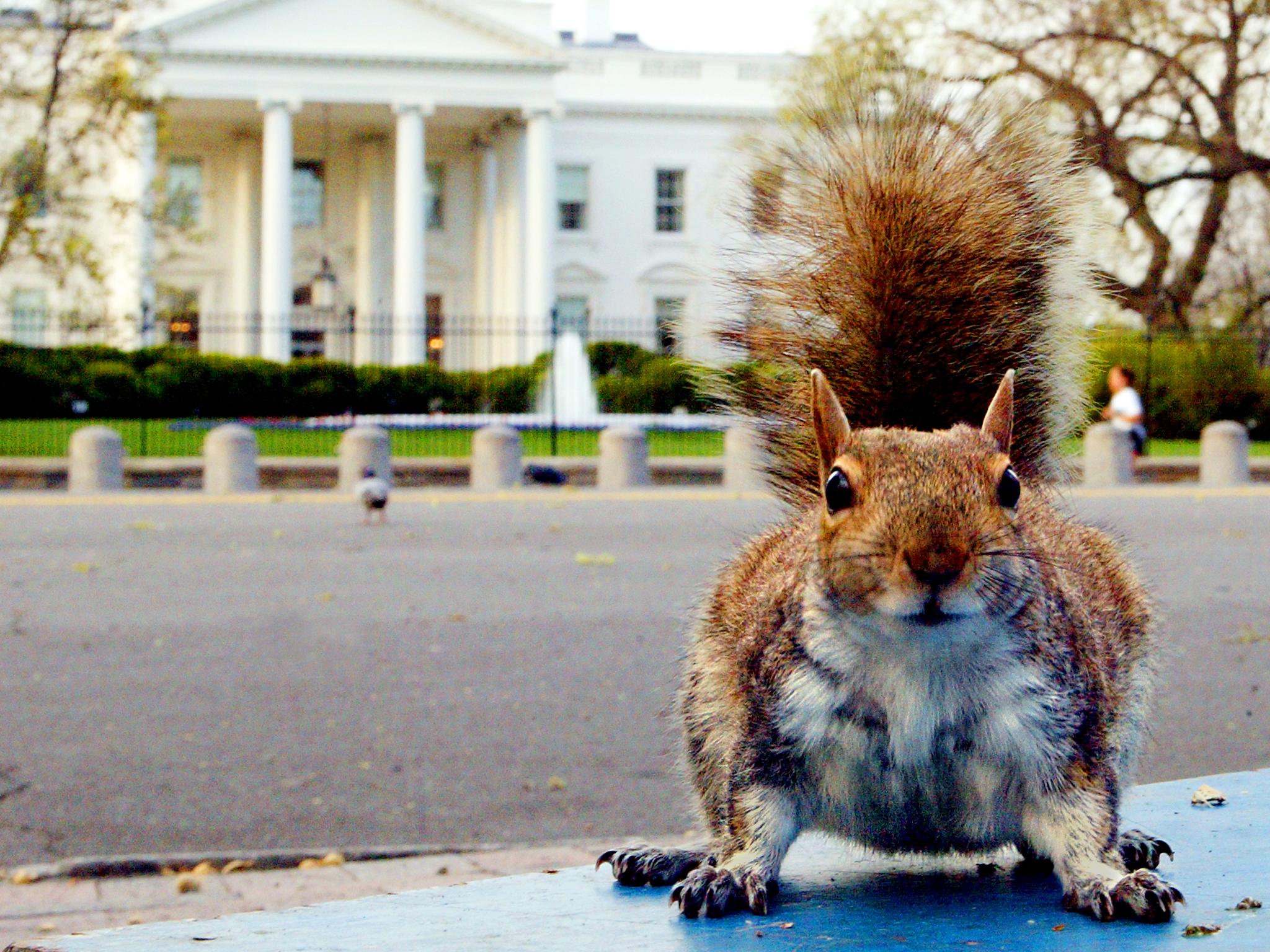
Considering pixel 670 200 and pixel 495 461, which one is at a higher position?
pixel 670 200

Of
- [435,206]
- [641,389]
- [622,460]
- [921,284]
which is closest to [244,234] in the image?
[435,206]

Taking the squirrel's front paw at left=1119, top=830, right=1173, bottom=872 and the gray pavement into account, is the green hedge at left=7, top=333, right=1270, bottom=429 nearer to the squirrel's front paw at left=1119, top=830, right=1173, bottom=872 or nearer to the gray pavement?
the gray pavement

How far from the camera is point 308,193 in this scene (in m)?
48.4

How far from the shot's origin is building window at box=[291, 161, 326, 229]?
48.0 m

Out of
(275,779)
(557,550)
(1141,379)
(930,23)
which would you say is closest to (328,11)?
(930,23)

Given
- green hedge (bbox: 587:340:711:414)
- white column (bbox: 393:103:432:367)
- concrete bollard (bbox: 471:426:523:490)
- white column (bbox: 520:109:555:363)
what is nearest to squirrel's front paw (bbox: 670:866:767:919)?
concrete bollard (bbox: 471:426:523:490)

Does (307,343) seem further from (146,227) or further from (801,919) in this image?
(801,919)

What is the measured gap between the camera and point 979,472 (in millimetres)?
1508

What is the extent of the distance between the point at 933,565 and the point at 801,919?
1.32ft

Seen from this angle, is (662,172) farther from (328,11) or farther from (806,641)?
(806,641)

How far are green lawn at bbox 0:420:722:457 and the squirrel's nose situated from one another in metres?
19.8

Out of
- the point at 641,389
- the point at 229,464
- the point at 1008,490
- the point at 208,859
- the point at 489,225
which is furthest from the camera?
the point at 489,225

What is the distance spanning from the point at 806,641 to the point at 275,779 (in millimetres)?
4600

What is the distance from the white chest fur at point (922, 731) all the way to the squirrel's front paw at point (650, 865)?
29 centimetres
